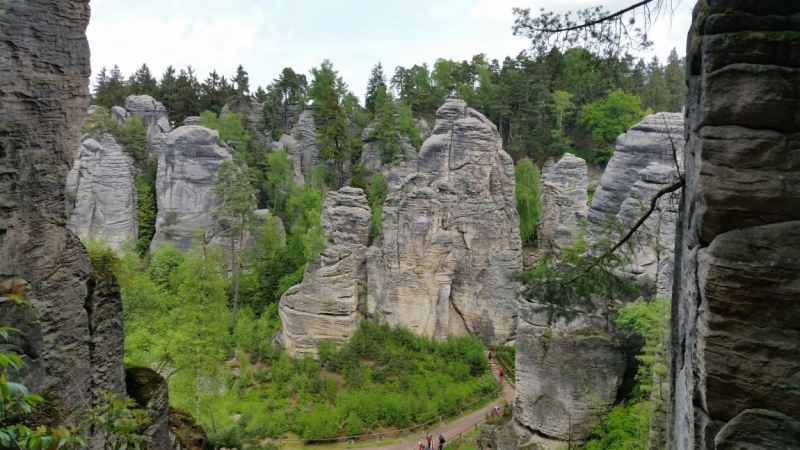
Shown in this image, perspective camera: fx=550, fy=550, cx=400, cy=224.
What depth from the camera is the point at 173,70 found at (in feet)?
136

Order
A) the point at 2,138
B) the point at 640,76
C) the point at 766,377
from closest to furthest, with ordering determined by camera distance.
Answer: the point at 766,377 → the point at 2,138 → the point at 640,76

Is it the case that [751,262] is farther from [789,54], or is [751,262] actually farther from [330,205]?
[330,205]

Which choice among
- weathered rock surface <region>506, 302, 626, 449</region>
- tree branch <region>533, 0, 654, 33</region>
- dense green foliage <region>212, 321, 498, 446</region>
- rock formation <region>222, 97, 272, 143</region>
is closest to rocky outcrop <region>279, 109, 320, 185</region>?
rock formation <region>222, 97, 272, 143</region>

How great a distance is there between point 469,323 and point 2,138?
21890 mm

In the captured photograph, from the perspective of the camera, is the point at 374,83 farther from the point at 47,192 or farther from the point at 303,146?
the point at 47,192

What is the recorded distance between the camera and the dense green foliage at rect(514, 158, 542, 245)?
32.5 m

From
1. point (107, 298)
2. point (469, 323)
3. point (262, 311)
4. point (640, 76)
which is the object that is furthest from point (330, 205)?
point (640, 76)

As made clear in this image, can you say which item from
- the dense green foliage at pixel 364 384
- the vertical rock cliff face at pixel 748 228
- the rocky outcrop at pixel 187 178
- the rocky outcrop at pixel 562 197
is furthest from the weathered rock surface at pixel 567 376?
the rocky outcrop at pixel 187 178

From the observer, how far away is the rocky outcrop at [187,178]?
103 ft

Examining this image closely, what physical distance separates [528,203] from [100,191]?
24.3 metres

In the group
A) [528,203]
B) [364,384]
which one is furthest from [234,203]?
[528,203]

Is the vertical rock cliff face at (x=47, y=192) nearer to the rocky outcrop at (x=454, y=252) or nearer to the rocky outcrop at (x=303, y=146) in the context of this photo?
the rocky outcrop at (x=454, y=252)

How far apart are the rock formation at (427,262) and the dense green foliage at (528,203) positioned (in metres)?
5.11

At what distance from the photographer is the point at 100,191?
30.6 m
